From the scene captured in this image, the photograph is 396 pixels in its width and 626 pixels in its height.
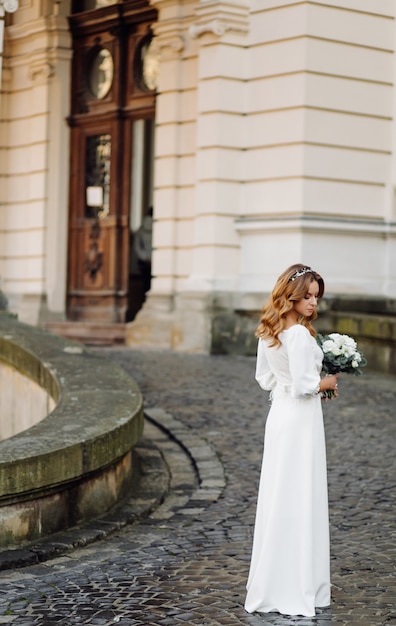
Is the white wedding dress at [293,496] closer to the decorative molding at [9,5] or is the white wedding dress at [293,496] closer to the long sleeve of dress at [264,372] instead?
the long sleeve of dress at [264,372]

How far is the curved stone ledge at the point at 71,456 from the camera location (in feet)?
19.7

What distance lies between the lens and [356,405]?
1102 cm

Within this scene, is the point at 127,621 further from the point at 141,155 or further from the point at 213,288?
the point at 141,155

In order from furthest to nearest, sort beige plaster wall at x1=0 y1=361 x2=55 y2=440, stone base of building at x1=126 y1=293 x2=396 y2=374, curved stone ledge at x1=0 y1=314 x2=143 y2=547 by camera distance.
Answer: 1. stone base of building at x1=126 y1=293 x2=396 y2=374
2. beige plaster wall at x1=0 y1=361 x2=55 y2=440
3. curved stone ledge at x1=0 y1=314 x2=143 y2=547

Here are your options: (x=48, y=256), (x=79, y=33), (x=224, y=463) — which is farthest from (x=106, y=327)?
(x=224, y=463)

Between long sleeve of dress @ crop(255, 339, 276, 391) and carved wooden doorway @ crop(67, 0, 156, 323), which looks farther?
carved wooden doorway @ crop(67, 0, 156, 323)

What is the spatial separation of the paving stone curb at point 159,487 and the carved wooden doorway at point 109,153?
7895 millimetres

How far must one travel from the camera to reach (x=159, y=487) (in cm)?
786

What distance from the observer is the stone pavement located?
527 cm

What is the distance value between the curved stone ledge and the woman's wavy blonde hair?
1.46 m

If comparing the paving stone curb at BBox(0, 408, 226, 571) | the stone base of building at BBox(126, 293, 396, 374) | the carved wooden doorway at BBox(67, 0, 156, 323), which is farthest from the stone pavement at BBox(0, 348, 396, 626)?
the carved wooden doorway at BBox(67, 0, 156, 323)

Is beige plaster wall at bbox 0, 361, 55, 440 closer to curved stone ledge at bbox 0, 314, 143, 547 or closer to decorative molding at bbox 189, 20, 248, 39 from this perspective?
curved stone ledge at bbox 0, 314, 143, 547

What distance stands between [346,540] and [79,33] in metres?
13.4

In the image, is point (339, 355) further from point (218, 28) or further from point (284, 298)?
point (218, 28)
